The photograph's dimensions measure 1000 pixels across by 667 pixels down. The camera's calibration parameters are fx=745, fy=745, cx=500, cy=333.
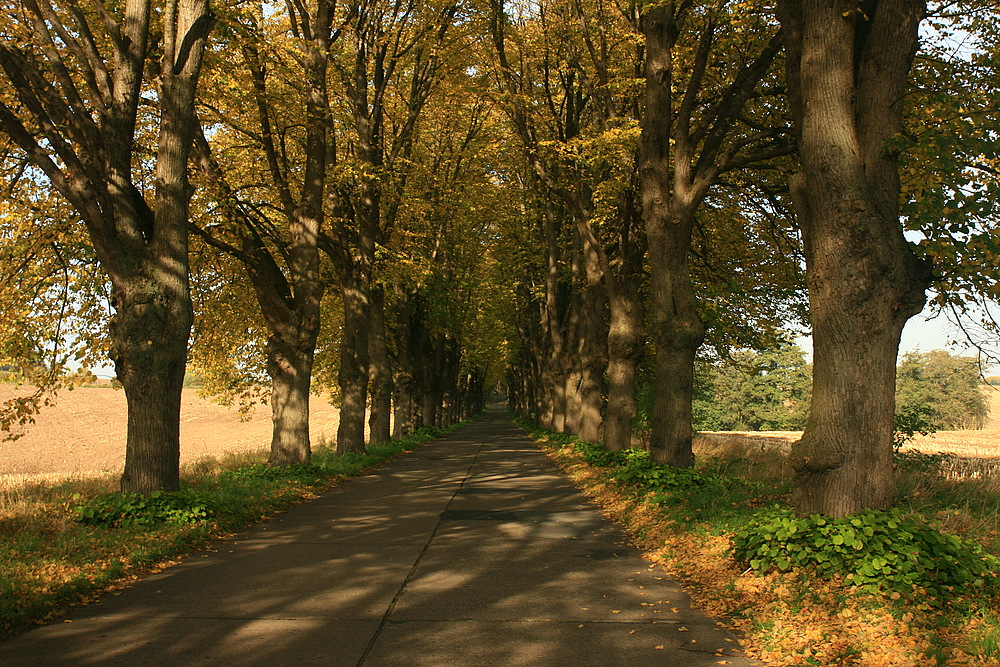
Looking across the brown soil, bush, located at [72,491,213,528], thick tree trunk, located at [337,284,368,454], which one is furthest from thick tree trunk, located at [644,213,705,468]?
the brown soil

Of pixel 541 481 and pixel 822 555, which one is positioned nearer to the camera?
pixel 822 555

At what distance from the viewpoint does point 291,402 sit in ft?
50.6

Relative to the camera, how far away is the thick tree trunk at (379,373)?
23875 mm

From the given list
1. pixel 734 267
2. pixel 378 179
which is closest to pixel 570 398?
pixel 734 267

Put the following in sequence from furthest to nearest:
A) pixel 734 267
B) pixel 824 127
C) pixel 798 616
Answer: pixel 734 267 < pixel 824 127 < pixel 798 616

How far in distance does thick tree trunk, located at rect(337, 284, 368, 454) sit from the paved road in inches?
377

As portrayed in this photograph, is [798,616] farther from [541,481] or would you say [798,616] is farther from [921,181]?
[541,481]

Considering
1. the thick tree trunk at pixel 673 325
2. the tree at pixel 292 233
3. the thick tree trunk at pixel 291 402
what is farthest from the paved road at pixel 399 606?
the tree at pixel 292 233

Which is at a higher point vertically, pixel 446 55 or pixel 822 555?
pixel 446 55

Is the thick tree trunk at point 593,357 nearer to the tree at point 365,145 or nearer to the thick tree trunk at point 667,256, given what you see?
the tree at point 365,145

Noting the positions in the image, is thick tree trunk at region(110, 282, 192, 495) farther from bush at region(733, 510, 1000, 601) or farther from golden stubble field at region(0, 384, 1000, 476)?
golden stubble field at region(0, 384, 1000, 476)

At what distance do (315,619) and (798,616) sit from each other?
3624 mm

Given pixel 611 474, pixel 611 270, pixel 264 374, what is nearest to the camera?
pixel 611 474

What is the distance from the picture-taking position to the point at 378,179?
57.9 ft
